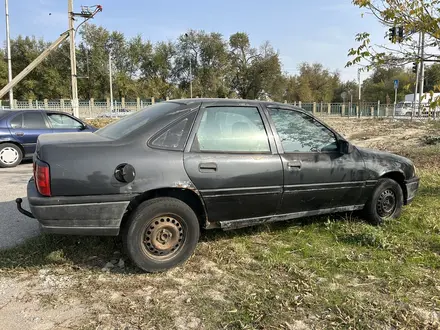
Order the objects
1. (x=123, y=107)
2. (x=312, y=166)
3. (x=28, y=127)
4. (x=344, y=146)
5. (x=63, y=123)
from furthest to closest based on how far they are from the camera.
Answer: (x=123, y=107) → (x=63, y=123) → (x=28, y=127) → (x=344, y=146) → (x=312, y=166)

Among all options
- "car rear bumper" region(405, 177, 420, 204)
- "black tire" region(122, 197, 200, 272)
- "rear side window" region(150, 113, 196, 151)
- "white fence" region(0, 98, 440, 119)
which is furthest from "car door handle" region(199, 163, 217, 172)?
"white fence" region(0, 98, 440, 119)

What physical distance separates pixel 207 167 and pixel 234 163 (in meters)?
0.29

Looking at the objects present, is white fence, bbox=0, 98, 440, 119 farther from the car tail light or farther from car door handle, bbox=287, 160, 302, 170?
the car tail light

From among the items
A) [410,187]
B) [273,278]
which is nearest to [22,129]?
[273,278]

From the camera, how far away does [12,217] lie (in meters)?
5.00

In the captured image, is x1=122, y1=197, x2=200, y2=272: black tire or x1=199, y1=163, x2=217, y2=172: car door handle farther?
x1=199, y1=163, x2=217, y2=172: car door handle

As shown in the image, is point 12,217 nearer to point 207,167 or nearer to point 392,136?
point 207,167

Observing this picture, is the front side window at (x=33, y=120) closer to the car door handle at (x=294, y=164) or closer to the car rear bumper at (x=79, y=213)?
the car rear bumper at (x=79, y=213)

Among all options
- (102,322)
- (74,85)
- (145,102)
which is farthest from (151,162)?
(145,102)

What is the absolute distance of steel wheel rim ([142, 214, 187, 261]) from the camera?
134 inches

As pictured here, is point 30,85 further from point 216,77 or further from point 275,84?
point 275,84

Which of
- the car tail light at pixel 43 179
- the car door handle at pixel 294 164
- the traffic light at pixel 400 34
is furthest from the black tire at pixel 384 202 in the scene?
the car tail light at pixel 43 179

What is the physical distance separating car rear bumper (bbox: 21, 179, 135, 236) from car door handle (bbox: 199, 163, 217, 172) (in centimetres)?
69

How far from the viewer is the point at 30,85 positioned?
166 feet
